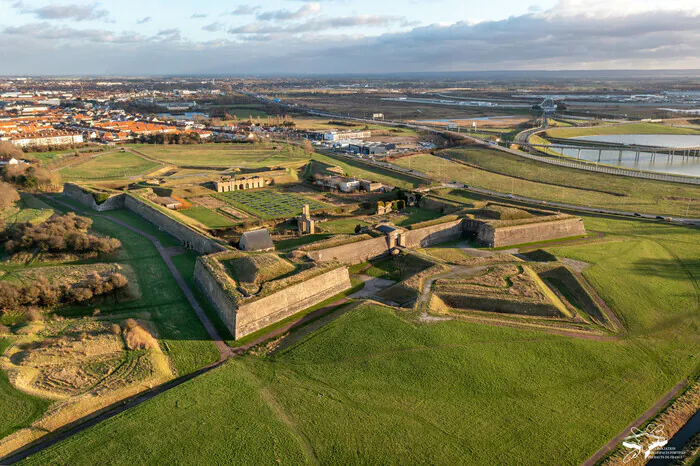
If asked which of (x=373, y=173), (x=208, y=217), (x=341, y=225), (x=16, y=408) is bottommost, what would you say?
(x=16, y=408)

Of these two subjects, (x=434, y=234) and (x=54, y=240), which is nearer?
(x=54, y=240)

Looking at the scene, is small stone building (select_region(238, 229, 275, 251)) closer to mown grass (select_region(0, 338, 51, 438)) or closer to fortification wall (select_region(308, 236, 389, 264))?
fortification wall (select_region(308, 236, 389, 264))

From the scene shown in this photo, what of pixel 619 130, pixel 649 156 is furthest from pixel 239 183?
pixel 619 130

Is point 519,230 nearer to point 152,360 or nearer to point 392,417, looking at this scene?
point 392,417

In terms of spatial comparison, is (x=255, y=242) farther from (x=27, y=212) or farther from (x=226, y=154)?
(x=226, y=154)

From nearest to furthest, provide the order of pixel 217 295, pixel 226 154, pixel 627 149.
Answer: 1. pixel 217 295
2. pixel 226 154
3. pixel 627 149

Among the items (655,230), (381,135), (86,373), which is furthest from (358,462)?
(381,135)

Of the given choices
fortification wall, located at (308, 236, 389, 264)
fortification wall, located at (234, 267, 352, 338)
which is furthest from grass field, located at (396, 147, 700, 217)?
fortification wall, located at (234, 267, 352, 338)

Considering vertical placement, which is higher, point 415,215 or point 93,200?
point 93,200
